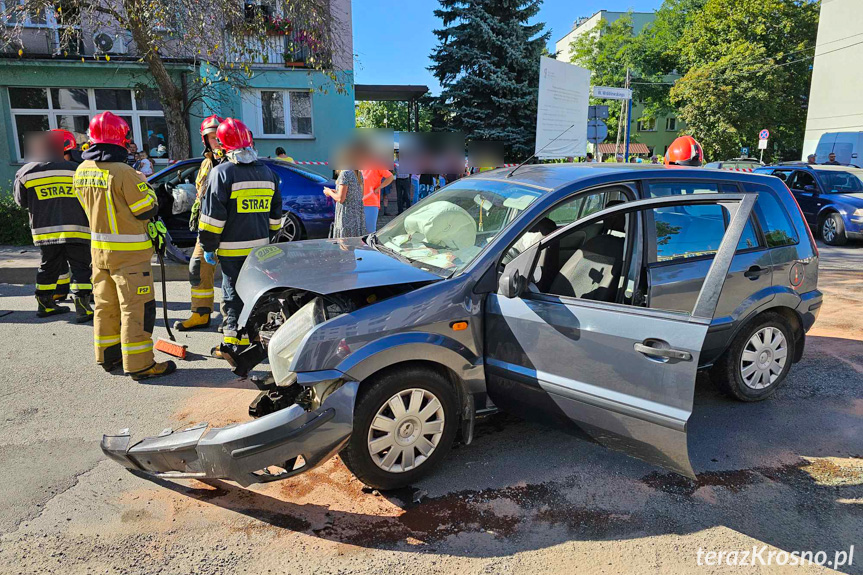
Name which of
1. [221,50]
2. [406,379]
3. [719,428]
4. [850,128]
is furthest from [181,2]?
[850,128]

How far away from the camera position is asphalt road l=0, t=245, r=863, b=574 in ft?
8.45

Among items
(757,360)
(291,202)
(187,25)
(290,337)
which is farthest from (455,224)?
(187,25)

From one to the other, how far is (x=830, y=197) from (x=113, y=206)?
44.8 ft

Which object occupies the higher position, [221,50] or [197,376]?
[221,50]

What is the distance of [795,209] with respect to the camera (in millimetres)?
4273

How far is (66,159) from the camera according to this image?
241 inches

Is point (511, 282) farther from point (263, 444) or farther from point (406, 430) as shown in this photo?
point (263, 444)

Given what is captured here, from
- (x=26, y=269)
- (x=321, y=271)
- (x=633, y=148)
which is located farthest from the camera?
(x=633, y=148)

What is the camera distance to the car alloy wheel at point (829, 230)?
1195 centimetres

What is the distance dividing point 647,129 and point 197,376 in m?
57.5

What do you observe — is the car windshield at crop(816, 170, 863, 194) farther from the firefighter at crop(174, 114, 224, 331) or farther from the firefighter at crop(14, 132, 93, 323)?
the firefighter at crop(14, 132, 93, 323)

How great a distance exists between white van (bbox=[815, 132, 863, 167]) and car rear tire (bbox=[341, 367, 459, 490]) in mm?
28068

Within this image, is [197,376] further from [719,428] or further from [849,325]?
[849,325]

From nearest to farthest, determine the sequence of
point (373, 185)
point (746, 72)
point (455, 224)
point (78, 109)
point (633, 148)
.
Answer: point (455, 224) → point (373, 185) → point (78, 109) → point (746, 72) → point (633, 148)
